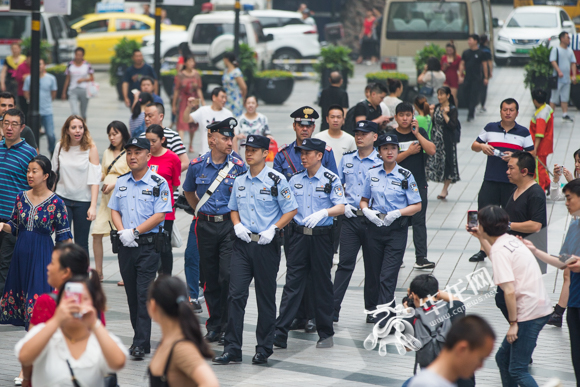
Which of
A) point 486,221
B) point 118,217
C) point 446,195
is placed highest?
point 486,221

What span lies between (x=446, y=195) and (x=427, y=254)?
3171 millimetres

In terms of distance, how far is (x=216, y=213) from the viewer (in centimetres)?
712

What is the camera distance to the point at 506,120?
905 centimetres

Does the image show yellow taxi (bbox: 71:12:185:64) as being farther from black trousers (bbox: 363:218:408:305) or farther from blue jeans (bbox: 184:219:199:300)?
black trousers (bbox: 363:218:408:305)

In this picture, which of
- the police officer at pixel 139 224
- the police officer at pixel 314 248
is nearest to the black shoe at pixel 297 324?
the police officer at pixel 314 248

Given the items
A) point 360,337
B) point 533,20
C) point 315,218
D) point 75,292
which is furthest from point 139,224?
point 533,20

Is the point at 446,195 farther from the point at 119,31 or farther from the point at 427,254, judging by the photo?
the point at 119,31

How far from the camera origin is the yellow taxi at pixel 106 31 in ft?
96.5

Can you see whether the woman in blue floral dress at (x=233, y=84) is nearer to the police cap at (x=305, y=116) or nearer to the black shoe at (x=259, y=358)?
the police cap at (x=305, y=116)

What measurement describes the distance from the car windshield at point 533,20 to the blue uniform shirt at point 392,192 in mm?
20807

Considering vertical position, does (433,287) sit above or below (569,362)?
above

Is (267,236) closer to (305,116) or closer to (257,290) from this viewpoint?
(257,290)

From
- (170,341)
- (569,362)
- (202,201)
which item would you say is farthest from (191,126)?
(170,341)

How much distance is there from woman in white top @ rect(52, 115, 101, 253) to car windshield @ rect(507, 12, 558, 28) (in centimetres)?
2146
